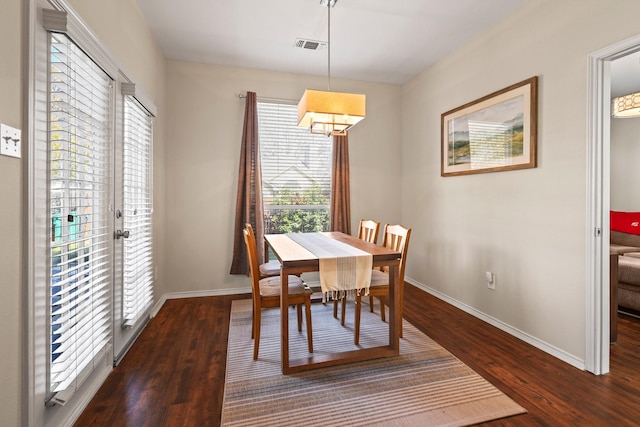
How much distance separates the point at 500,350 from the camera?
2.38 meters

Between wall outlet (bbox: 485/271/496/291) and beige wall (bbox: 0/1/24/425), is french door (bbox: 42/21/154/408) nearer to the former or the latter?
beige wall (bbox: 0/1/24/425)

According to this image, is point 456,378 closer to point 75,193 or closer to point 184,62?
point 75,193

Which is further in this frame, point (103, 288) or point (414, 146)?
point (414, 146)

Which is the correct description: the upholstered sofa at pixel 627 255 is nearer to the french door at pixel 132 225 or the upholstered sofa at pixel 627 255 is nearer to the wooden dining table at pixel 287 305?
the wooden dining table at pixel 287 305

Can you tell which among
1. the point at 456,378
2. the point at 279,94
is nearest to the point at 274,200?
Result: the point at 279,94

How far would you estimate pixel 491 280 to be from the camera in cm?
292

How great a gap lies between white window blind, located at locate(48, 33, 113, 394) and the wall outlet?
306 cm

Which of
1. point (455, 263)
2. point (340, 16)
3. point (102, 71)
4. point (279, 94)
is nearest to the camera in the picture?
point (102, 71)

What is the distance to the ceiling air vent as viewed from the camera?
3.19 m

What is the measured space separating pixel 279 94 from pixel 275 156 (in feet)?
2.51

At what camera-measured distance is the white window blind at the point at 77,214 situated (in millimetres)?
1449

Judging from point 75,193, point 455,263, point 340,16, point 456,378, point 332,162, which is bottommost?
point 456,378

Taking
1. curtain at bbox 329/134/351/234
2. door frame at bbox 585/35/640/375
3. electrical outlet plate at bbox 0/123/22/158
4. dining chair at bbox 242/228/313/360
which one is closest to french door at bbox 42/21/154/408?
electrical outlet plate at bbox 0/123/22/158

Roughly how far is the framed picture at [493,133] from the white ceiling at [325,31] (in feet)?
2.35
